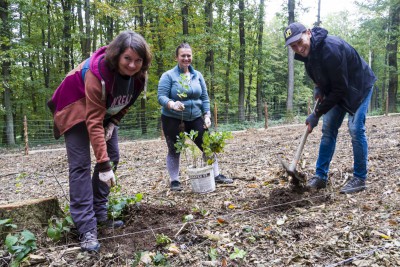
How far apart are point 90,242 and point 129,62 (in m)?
1.28

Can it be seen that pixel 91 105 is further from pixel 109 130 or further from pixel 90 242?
pixel 90 242

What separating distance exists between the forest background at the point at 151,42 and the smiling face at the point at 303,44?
947cm

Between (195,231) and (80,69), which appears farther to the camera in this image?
(195,231)

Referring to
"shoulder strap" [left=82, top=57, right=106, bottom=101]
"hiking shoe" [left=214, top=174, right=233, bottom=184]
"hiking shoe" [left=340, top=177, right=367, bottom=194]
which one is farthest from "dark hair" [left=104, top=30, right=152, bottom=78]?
"hiking shoe" [left=340, top=177, right=367, bottom=194]

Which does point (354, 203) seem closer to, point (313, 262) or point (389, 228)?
point (389, 228)

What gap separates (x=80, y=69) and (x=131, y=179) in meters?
2.95

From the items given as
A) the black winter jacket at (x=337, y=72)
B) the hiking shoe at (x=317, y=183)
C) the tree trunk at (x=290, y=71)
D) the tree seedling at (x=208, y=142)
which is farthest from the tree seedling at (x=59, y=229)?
the tree trunk at (x=290, y=71)

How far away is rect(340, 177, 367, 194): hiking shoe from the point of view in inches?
124

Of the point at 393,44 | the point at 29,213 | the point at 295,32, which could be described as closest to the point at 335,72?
the point at 295,32

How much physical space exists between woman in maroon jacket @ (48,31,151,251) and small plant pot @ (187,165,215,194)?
1.39 m

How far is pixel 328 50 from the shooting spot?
288 centimetres

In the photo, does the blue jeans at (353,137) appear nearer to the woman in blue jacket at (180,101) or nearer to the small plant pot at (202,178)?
the small plant pot at (202,178)

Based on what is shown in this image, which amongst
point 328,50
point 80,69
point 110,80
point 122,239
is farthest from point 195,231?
point 328,50

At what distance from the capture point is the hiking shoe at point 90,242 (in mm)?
2193
